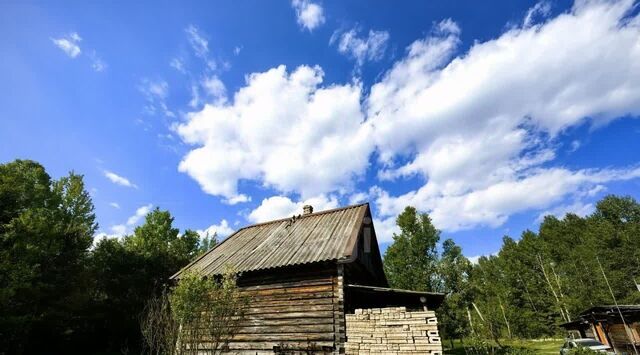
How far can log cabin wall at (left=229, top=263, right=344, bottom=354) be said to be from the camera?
32.8ft

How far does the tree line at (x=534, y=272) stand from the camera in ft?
97.0

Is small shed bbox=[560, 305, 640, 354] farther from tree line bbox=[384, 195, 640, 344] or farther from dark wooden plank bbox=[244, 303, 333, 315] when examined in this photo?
dark wooden plank bbox=[244, 303, 333, 315]

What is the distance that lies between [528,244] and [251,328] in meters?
44.6

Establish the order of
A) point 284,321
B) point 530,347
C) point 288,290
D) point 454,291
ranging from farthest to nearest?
point 454,291 → point 530,347 → point 288,290 → point 284,321

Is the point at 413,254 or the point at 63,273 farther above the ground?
the point at 413,254

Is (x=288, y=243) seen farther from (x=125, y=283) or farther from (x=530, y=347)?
(x=530, y=347)

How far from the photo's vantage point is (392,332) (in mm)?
9359

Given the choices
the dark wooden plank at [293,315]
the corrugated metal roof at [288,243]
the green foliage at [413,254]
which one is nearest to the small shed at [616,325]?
the green foliage at [413,254]

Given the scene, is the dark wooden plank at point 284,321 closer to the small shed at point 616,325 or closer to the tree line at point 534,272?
the small shed at point 616,325

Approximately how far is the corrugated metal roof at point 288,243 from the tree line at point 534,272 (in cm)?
1767

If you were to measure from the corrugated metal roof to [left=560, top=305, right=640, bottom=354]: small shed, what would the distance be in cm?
1585

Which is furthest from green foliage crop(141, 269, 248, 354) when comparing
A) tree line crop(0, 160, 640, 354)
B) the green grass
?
the green grass

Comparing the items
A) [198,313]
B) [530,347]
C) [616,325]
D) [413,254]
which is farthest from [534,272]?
[198,313]

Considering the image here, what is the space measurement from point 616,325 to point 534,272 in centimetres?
2343
